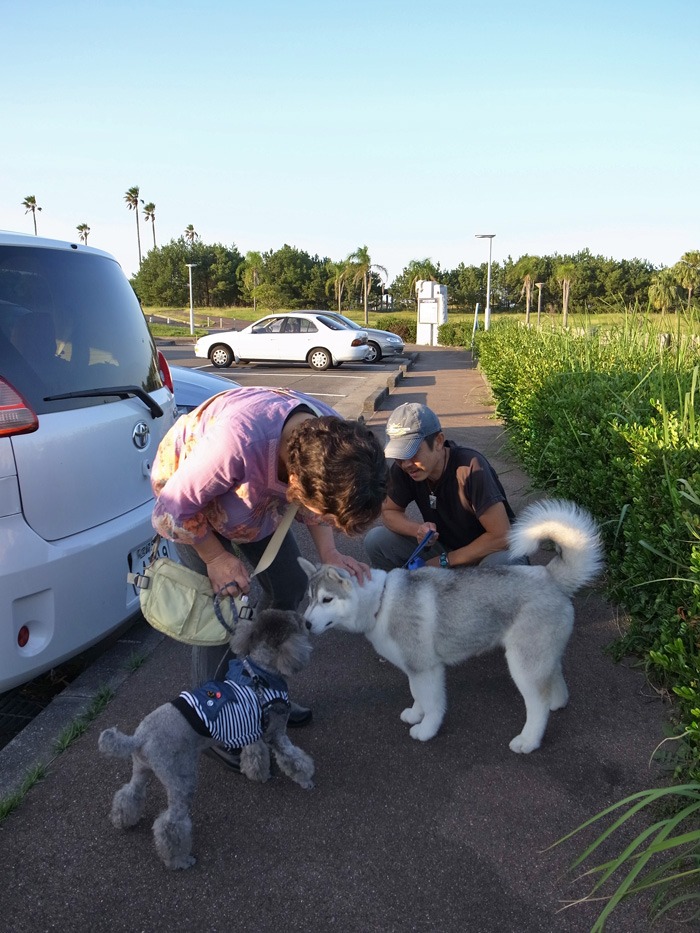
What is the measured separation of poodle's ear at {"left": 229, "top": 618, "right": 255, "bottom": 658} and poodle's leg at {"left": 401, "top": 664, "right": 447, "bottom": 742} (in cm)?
95

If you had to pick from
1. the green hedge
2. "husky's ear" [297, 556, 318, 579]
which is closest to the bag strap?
"husky's ear" [297, 556, 318, 579]

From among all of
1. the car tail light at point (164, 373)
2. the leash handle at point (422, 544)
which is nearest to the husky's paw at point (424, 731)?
the leash handle at point (422, 544)

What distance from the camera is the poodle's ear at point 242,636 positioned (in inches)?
107

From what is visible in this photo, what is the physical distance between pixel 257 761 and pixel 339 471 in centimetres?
145

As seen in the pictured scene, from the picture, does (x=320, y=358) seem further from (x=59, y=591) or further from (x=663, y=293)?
(x=59, y=591)

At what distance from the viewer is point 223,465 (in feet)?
7.72

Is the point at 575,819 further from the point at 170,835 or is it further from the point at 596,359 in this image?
the point at 596,359

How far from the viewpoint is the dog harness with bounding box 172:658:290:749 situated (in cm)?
246

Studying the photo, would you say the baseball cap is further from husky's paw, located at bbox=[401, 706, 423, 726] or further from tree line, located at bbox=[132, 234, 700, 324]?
tree line, located at bbox=[132, 234, 700, 324]

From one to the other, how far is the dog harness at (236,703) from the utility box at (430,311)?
3175cm

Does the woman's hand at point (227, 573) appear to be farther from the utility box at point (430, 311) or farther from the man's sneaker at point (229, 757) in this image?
the utility box at point (430, 311)

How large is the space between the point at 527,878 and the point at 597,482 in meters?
2.76

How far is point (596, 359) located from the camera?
22.8 feet

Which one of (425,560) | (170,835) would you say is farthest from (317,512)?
(425,560)
